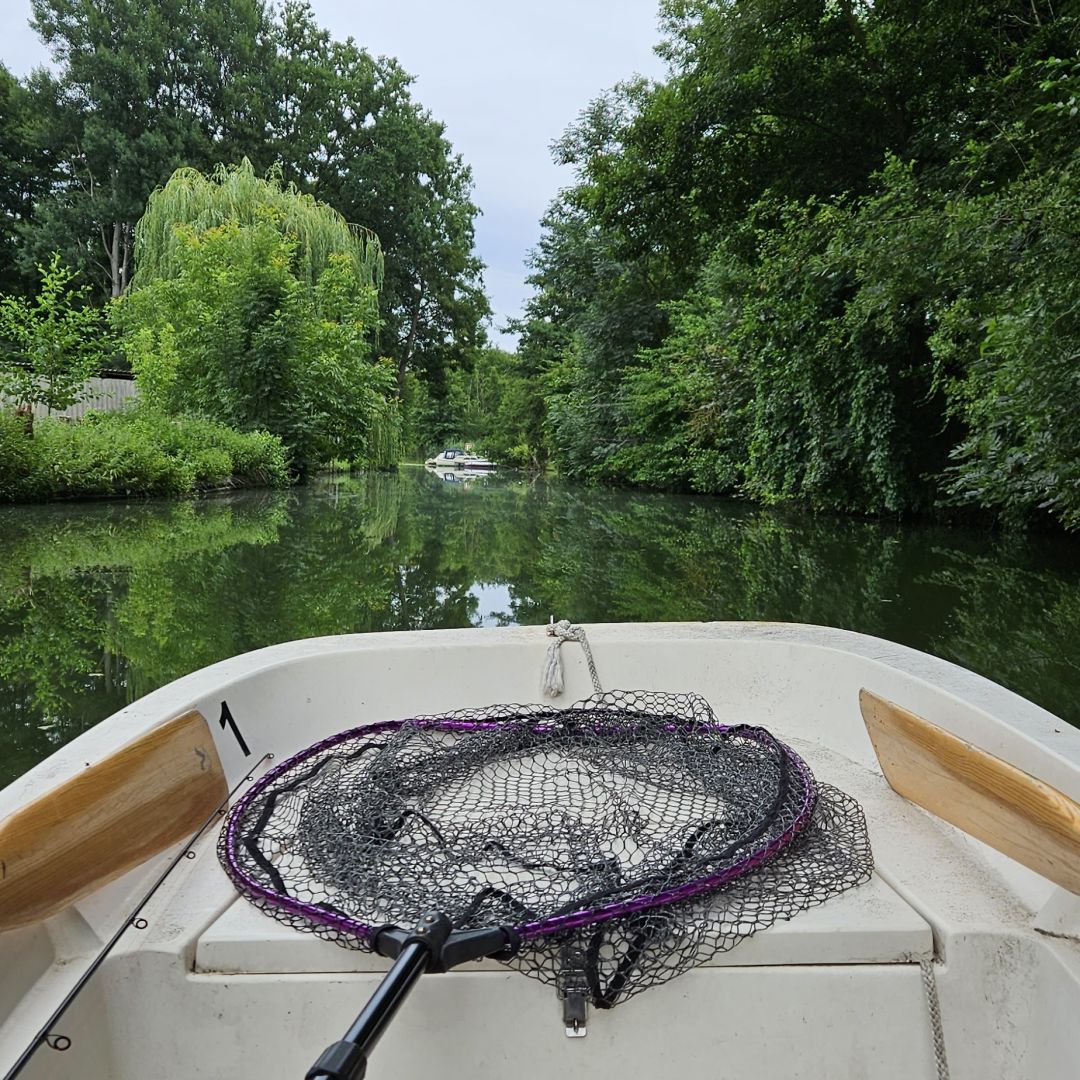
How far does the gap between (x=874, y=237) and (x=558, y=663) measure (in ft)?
19.2

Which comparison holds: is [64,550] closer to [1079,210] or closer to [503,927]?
[503,927]

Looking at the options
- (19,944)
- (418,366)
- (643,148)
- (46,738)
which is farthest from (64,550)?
(418,366)

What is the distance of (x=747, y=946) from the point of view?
3.49 ft

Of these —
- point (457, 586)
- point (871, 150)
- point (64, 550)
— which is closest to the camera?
point (457, 586)

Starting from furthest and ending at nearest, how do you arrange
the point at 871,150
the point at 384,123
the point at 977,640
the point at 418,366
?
1. the point at 418,366
2. the point at 384,123
3. the point at 871,150
4. the point at 977,640

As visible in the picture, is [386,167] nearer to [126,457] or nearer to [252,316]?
A: [252,316]

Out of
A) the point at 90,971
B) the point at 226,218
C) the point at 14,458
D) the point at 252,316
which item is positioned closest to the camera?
the point at 90,971

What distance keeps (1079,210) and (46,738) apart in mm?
5553

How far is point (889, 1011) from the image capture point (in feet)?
3.46

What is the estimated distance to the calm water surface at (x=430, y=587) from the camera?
352cm

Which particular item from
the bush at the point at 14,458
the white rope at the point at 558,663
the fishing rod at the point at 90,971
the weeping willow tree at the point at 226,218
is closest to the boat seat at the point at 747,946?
the fishing rod at the point at 90,971

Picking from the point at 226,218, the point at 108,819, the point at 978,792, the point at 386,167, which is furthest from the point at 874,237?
Answer: the point at 386,167

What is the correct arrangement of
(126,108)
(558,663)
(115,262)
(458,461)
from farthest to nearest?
(458,461) < (115,262) < (126,108) < (558,663)

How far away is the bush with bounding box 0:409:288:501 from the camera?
365 inches
